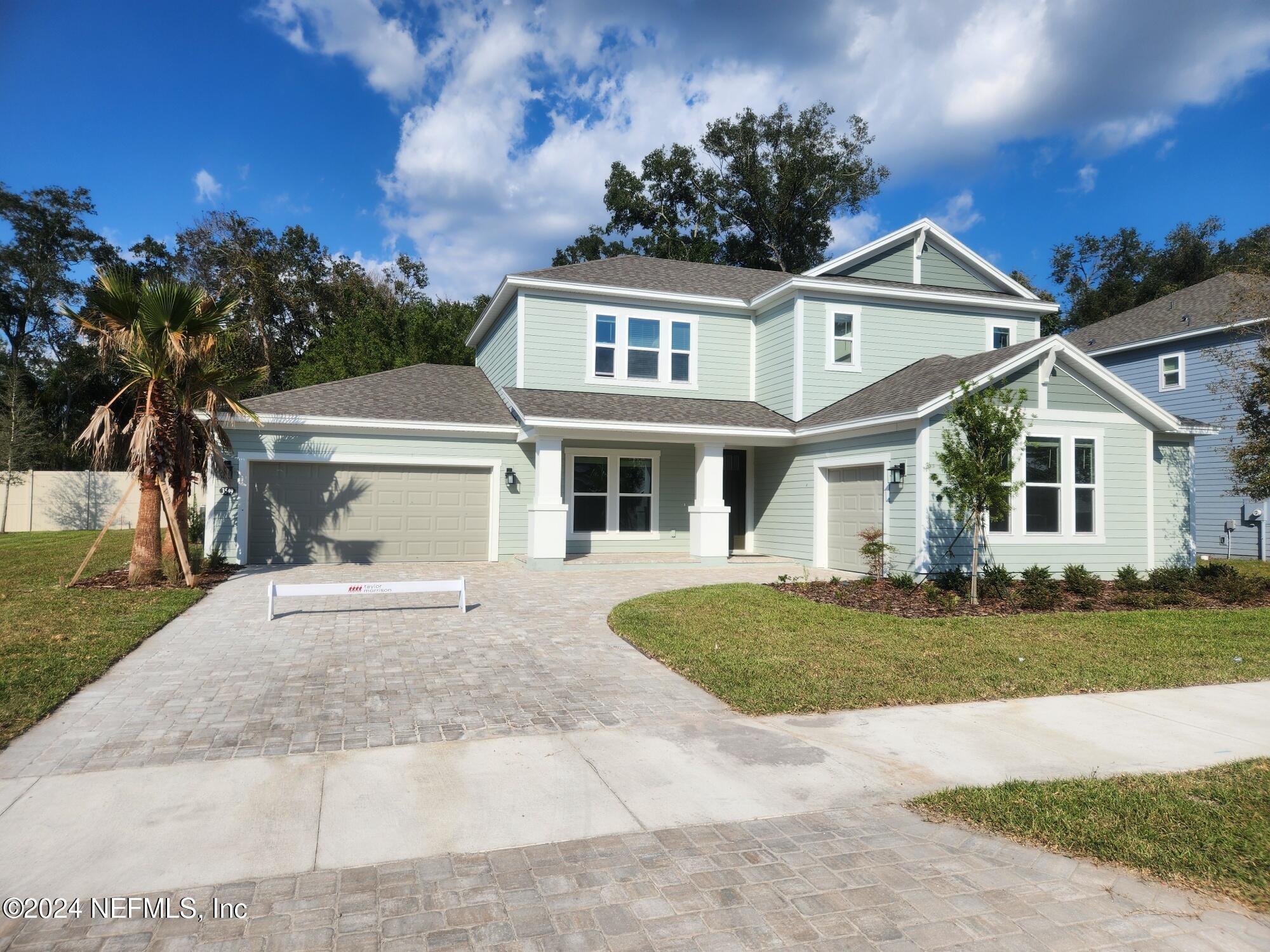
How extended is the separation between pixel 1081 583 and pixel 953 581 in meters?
2.03

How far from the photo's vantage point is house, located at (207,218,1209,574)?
13969 mm

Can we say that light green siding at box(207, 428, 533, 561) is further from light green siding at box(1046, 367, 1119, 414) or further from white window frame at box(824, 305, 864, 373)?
Result: light green siding at box(1046, 367, 1119, 414)

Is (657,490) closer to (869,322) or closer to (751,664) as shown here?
(869,322)

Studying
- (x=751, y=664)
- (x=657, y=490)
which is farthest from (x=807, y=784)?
(x=657, y=490)

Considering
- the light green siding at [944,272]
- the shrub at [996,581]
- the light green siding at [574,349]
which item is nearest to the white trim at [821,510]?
the light green siding at [574,349]

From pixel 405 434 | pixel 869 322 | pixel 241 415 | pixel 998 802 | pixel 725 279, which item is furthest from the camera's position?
pixel 725 279

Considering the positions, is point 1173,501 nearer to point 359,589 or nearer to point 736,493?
point 736,493

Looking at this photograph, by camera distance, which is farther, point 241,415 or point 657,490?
point 657,490

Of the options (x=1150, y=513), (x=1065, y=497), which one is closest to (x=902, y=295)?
(x=1065, y=497)

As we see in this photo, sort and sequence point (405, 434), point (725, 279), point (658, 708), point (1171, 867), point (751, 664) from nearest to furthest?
point (1171, 867), point (658, 708), point (751, 664), point (405, 434), point (725, 279)

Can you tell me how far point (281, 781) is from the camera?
4.47m

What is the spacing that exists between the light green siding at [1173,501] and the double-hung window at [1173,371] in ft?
26.6

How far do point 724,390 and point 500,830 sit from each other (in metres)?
15.2

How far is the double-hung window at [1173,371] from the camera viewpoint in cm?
2173
